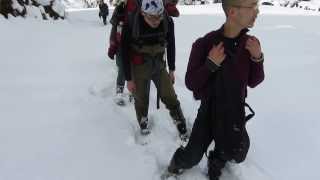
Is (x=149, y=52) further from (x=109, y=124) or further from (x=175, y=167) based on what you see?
(x=109, y=124)

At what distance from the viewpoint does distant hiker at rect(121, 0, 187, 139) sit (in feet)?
13.6

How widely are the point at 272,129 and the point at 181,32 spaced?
8.30 meters

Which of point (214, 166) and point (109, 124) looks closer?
point (214, 166)

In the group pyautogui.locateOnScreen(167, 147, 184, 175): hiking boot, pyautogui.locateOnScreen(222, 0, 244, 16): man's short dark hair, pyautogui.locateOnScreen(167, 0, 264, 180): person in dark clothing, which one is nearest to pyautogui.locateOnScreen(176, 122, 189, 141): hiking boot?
pyautogui.locateOnScreen(167, 147, 184, 175): hiking boot

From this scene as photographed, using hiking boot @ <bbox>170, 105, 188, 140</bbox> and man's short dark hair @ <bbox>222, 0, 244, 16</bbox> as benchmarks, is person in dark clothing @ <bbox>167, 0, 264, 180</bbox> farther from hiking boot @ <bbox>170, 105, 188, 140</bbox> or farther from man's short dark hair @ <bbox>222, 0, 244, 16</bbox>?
hiking boot @ <bbox>170, 105, 188, 140</bbox>

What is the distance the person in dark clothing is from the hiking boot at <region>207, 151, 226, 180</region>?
0.07 meters

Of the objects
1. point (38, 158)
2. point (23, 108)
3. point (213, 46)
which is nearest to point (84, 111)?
point (23, 108)

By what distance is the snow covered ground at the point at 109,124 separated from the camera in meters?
4.29

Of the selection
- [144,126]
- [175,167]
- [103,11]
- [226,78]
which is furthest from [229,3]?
[103,11]

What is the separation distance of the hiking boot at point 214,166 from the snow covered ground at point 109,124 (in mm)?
169

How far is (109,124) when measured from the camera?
5.54 meters

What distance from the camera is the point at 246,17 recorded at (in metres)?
2.92

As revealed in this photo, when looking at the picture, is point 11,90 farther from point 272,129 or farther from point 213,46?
point 213,46

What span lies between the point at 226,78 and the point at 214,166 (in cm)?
101
